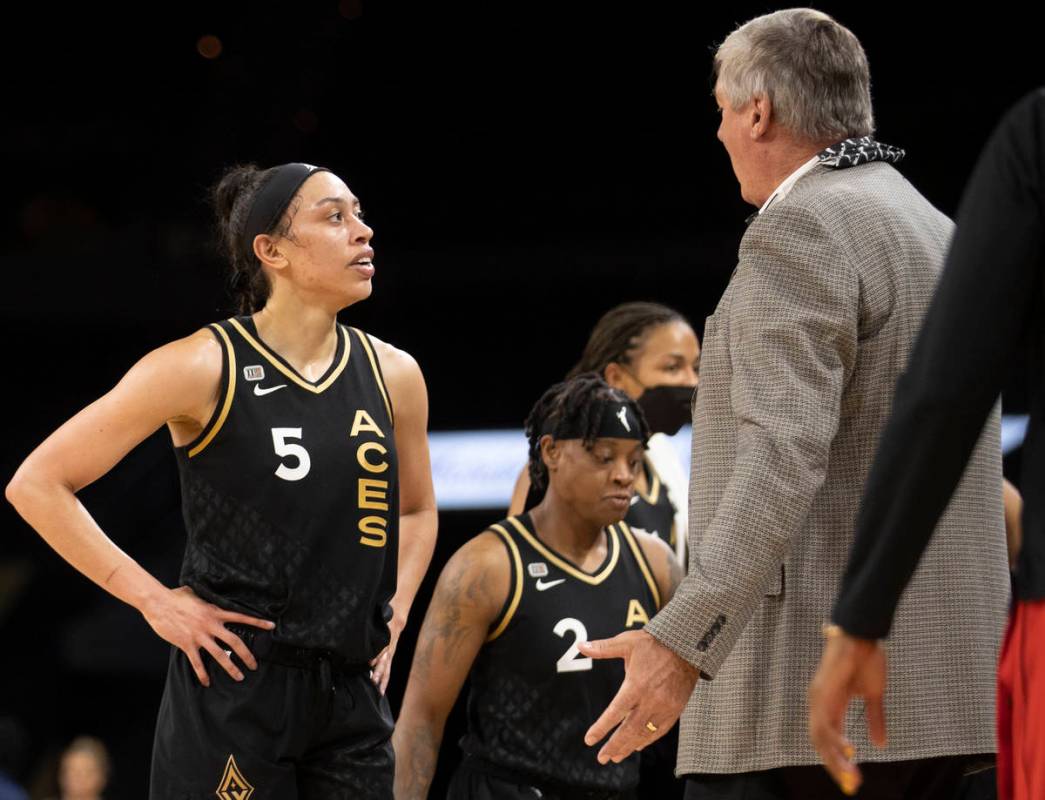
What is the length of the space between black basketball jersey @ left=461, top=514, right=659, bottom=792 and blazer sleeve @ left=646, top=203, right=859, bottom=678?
5.46ft

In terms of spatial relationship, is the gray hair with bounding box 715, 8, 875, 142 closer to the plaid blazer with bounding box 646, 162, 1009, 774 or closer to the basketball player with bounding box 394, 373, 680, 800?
the plaid blazer with bounding box 646, 162, 1009, 774

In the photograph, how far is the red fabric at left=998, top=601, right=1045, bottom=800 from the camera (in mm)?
1577

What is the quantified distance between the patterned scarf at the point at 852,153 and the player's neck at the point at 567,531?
1787 millimetres

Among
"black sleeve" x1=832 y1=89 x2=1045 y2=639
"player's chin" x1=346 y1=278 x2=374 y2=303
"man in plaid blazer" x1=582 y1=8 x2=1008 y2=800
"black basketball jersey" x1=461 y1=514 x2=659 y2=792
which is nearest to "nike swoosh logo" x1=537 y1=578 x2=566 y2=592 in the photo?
"black basketball jersey" x1=461 y1=514 x2=659 y2=792

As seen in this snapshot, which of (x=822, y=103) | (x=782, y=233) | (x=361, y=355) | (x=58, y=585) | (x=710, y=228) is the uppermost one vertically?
(x=822, y=103)

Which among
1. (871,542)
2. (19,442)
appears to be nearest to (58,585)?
(19,442)

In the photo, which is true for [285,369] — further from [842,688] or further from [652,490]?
[652,490]

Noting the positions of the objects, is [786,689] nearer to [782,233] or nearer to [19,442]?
→ [782,233]

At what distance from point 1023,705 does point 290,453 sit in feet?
5.92

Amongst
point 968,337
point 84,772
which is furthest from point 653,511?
point 84,772

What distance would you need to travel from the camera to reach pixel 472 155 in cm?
966

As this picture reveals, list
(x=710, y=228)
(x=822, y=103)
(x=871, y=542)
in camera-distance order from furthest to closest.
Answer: (x=710, y=228), (x=822, y=103), (x=871, y=542)

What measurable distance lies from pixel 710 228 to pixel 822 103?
6879mm

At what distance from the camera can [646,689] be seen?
212 cm
